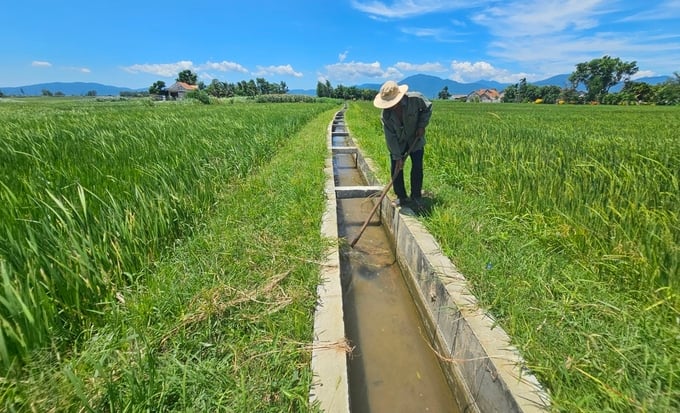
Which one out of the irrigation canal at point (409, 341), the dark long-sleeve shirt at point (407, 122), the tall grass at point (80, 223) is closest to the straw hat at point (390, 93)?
the dark long-sleeve shirt at point (407, 122)

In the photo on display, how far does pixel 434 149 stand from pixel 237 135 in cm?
471

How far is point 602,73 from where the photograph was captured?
72.6m

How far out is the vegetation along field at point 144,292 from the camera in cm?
140

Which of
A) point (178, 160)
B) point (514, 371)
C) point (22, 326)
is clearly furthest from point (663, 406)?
point (178, 160)

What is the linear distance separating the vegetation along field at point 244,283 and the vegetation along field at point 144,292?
0.01 m

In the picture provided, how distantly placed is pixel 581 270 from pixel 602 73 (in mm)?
98663

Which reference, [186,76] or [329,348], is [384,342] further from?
[186,76]

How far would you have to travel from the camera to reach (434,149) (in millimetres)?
6414

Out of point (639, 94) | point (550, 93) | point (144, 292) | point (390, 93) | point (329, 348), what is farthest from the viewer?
point (550, 93)

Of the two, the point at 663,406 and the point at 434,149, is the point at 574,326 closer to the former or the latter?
the point at 663,406

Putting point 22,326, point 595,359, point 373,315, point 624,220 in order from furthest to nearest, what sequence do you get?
point 373,315, point 624,220, point 595,359, point 22,326

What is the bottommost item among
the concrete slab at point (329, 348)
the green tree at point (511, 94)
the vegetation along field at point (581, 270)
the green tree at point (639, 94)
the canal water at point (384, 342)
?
the canal water at point (384, 342)

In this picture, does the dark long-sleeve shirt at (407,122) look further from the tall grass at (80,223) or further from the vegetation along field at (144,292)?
the tall grass at (80,223)

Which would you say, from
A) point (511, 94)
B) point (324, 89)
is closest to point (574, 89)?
point (511, 94)
